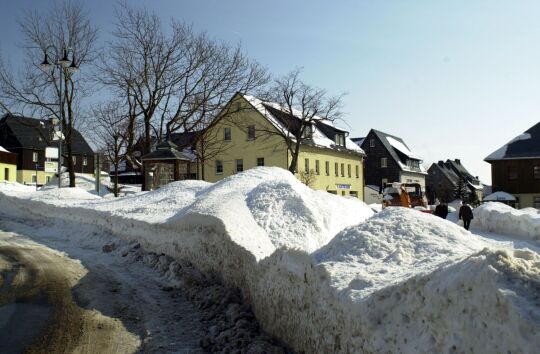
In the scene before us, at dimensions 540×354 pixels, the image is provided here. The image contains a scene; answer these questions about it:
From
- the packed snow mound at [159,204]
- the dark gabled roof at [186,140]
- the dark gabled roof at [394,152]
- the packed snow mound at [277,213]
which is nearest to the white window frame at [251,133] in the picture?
the dark gabled roof at [186,140]

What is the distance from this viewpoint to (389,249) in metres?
5.57

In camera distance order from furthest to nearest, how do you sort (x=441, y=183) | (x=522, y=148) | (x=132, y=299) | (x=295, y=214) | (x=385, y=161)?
(x=441, y=183)
(x=385, y=161)
(x=522, y=148)
(x=295, y=214)
(x=132, y=299)

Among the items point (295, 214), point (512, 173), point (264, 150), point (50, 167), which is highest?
point (264, 150)

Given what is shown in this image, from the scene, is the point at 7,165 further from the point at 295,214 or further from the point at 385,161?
the point at 295,214

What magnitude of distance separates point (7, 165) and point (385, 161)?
46.2m

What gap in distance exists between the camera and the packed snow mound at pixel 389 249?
4676 mm

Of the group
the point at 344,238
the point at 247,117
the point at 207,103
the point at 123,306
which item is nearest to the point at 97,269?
the point at 123,306

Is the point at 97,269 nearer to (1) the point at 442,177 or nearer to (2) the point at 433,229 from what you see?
(2) the point at 433,229

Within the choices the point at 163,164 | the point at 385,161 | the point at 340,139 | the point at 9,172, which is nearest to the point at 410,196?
the point at 163,164

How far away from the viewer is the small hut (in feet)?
71.2

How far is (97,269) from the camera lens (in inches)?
400

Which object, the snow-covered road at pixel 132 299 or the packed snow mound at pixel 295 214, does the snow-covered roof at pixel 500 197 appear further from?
the snow-covered road at pixel 132 299

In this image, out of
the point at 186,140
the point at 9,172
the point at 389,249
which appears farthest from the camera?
the point at 9,172

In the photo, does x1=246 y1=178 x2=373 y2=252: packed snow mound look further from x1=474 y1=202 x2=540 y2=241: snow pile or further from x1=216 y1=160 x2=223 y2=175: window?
x1=216 y1=160 x2=223 y2=175: window
